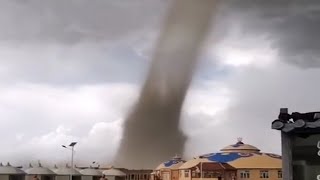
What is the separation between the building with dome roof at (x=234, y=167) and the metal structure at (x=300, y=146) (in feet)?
178

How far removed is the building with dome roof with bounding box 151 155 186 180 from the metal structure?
66.8 metres

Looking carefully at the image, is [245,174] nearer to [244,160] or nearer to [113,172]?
[244,160]

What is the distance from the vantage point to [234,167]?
7256 centimetres

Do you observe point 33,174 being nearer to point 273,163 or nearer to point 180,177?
point 180,177

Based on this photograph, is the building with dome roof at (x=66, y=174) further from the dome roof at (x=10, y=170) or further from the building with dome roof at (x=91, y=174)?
the dome roof at (x=10, y=170)

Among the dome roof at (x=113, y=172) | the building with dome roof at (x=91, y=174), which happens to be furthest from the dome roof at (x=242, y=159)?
the building with dome roof at (x=91, y=174)

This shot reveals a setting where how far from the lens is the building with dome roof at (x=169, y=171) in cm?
8276

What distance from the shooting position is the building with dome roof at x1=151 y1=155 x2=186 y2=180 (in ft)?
272

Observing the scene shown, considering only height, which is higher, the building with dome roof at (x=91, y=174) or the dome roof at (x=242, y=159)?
the dome roof at (x=242, y=159)

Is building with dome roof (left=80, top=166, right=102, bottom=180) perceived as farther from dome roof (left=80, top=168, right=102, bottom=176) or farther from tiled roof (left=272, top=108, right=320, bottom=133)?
tiled roof (left=272, top=108, right=320, bottom=133)

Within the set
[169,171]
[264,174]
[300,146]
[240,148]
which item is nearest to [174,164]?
[169,171]

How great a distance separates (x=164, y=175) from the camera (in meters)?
88.6

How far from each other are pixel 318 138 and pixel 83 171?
284ft

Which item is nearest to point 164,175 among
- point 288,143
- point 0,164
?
point 0,164
